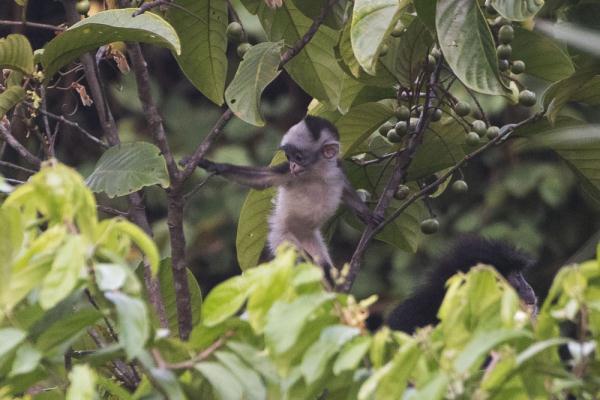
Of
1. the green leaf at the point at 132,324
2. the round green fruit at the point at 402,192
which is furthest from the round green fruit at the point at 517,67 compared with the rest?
the green leaf at the point at 132,324

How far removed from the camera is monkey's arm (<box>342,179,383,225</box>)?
272 cm

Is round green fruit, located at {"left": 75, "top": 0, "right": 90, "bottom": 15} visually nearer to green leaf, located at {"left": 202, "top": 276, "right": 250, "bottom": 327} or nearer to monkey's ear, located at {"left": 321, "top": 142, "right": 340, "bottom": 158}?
monkey's ear, located at {"left": 321, "top": 142, "right": 340, "bottom": 158}

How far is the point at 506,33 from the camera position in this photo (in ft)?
8.84

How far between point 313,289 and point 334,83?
1347mm

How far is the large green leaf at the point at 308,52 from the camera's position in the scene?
285 cm

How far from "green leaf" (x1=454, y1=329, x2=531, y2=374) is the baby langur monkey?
1.47 metres

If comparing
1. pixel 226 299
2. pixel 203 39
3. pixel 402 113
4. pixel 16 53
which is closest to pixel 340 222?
pixel 203 39

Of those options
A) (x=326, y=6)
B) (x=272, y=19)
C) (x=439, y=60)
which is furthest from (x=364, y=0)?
(x=272, y=19)

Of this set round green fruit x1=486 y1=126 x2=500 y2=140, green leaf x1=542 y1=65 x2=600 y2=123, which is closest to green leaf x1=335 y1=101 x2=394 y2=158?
round green fruit x1=486 y1=126 x2=500 y2=140

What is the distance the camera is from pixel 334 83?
2.85 metres

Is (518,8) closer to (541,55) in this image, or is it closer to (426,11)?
(426,11)

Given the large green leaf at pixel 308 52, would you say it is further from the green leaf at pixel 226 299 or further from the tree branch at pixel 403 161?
the green leaf at pixel 226 299

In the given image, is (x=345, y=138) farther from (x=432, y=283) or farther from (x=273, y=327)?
(x=273, y=327)

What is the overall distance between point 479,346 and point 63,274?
0.48 meters
